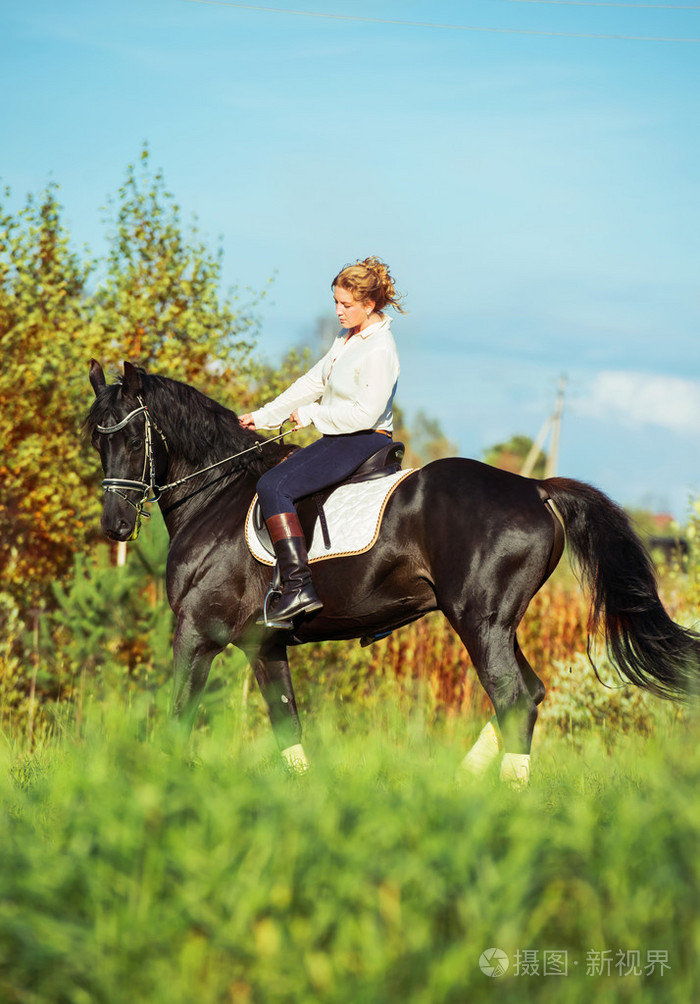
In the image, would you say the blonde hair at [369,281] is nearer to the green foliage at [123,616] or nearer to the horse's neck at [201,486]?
the horse's neck at [201,486]

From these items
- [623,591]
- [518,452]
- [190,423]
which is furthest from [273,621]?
[518,452]

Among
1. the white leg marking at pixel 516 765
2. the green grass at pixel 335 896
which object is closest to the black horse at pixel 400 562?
the white leg marking at pixel 516 765

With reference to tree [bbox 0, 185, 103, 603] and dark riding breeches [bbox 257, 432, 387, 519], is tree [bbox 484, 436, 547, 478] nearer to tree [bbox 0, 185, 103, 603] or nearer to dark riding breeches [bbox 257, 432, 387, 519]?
tree [bbox 0, 185, 103, 603]

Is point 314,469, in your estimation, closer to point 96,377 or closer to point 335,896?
point 96,377

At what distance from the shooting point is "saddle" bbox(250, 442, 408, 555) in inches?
230

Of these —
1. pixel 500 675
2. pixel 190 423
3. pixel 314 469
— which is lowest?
pixel 500 675

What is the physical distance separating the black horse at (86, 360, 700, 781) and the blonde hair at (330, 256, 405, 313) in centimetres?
108

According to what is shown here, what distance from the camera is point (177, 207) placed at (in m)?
11.4

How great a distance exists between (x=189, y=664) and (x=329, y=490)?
1319 mm

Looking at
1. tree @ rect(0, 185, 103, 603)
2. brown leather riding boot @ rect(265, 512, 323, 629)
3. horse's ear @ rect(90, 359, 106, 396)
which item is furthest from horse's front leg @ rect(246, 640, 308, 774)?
tree @ rect(0, 185, 103, 603)

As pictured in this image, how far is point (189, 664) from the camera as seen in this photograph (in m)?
5.84

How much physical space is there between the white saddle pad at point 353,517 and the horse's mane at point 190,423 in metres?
0.87

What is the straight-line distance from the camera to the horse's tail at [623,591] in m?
5.40

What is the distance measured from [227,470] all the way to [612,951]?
422 cm
